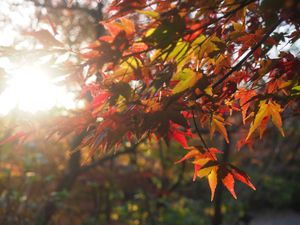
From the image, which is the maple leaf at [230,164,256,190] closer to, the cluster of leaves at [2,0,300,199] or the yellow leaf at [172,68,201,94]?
the cluster of leaves at [2,0,300,199]

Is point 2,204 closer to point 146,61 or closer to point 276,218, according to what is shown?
point 146,61

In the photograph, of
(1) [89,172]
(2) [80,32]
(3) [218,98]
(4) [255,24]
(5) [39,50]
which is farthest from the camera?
(2) [80,32]

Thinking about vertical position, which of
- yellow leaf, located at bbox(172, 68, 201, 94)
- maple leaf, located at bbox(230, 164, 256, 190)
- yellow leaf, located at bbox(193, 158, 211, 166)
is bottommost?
maple leaf, located at bbox(230, 164, 256, 190)

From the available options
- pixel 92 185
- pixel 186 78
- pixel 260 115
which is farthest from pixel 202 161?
pixel 92 185

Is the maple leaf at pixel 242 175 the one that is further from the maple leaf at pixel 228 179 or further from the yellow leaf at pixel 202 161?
the yellow leaf at pixel 202 161

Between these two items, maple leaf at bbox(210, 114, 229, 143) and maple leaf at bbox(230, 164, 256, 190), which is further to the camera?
maple leaf at bbox(210, 114, 229, 143)

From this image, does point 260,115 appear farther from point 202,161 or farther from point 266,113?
point 202,161

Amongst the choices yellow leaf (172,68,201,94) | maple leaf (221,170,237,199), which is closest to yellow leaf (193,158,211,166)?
maple leaf (221,170,237,199)

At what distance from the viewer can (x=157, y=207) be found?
693 centimetres

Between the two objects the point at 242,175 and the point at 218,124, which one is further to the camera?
the point at 218,124


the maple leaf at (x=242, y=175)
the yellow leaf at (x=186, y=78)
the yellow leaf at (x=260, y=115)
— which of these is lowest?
the maple leaf at (x=242, y=175)

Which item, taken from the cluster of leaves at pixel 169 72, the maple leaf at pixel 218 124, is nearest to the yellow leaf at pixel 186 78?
the cluster of leaves at pixel 169 72

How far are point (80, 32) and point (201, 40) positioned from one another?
22.4ft

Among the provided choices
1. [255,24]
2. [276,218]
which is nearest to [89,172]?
[255,24]
